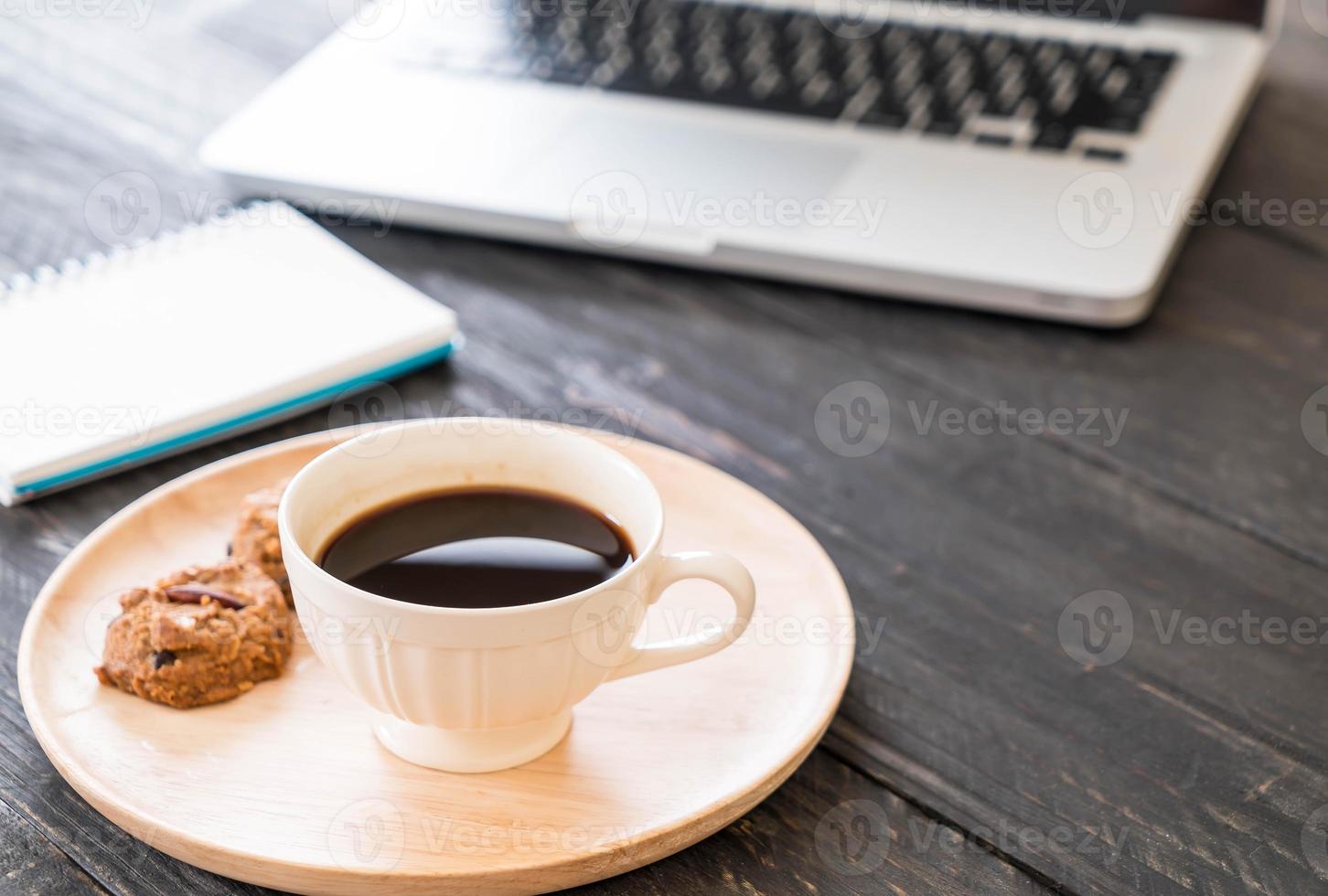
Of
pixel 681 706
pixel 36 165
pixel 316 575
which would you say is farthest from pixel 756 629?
pixel 36 165

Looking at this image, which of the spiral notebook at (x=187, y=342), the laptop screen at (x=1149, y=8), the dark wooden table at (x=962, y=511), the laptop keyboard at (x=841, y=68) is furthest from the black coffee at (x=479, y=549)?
the laptop screen at (x=1149, y=8)

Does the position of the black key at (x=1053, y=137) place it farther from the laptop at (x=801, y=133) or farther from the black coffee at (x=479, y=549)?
the black coffee at (x=479, y=549)

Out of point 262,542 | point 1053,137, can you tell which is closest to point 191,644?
point 262,542

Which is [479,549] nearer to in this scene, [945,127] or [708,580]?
[708,580]

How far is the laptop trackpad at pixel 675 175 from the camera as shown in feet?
3.33

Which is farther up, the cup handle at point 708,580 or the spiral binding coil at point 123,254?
the cup handle at point 708,580

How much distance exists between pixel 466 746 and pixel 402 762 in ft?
0.10

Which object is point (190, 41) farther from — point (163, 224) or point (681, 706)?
point (681, 706)

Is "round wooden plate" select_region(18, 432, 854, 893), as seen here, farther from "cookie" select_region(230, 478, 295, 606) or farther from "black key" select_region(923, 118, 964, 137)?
"black key" select_region(923, 118, 964, 137)

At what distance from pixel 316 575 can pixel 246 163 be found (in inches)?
24.9

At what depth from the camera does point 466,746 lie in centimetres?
56

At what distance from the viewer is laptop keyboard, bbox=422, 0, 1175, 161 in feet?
3.69

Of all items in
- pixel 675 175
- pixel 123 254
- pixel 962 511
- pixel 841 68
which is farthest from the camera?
pixel 841 68

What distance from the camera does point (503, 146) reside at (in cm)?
107
